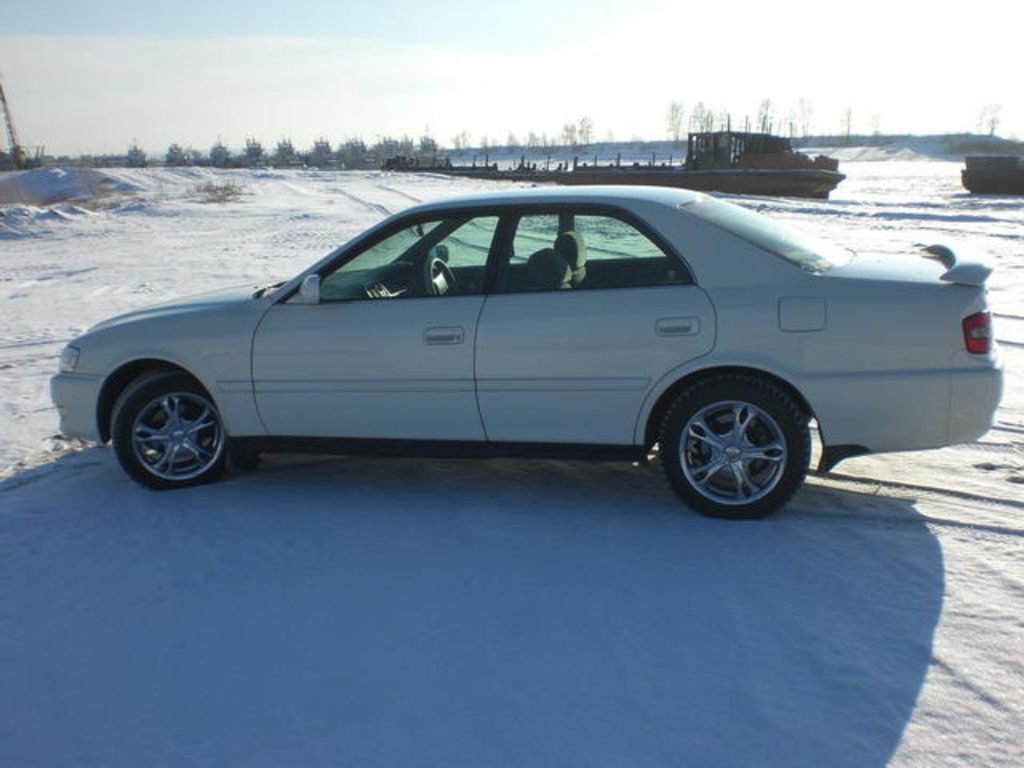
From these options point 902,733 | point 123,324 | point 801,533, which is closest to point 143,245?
point 123,324

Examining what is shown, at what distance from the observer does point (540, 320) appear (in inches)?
176

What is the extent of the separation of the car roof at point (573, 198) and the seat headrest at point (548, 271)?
0.31 metres

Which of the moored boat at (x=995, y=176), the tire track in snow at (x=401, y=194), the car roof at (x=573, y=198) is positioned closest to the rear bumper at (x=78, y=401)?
the car roof at (x=573, y=198)

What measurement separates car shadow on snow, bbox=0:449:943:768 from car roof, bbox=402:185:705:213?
1488 mm

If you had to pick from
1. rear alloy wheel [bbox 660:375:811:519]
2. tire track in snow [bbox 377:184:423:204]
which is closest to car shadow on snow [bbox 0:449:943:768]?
rear alloy wheel [bbox 660:375:811:519]

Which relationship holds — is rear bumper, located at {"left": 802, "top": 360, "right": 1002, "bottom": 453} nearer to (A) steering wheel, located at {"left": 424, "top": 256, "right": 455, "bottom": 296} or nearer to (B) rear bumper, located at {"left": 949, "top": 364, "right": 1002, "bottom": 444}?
(B) rear bumper, located at {"left": 949, "top": 364, "right": 1002, "bottom": 444}

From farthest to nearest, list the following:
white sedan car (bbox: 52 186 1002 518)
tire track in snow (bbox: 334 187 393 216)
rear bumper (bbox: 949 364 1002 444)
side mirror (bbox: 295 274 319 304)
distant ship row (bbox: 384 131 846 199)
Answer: distant ship row (bbox: 384 131 846 199)
tire track in snow (bbox: 334 187 393 216)
side mirror (bbox: 295 274 319 304)
white sedan car (bbox: 52 186 1002 518)
rear bumper (bbox: 949 364 1002 444)

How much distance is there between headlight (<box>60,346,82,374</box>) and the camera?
204 inches

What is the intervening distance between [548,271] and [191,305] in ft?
6.83

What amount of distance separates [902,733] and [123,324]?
4.33m

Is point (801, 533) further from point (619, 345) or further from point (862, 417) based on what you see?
point (619, 345)

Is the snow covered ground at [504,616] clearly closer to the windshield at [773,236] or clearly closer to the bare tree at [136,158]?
the windshield at [773,236]

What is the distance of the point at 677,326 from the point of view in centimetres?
430

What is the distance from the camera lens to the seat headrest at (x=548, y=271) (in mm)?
4574
